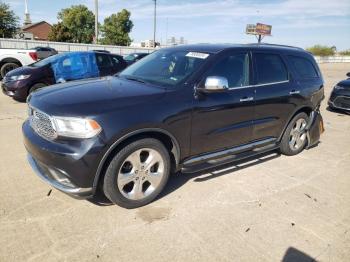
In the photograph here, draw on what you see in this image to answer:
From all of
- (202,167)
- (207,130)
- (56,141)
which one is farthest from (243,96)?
(56,141)

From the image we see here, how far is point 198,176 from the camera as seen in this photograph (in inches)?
174

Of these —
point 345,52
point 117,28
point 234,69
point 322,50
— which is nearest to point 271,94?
point 234,69

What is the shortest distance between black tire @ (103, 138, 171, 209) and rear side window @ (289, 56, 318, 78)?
2991 millimetres

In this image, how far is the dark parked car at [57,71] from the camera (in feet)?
28.7

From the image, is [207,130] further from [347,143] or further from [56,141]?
[347,143]

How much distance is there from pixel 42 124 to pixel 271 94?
10.2ft

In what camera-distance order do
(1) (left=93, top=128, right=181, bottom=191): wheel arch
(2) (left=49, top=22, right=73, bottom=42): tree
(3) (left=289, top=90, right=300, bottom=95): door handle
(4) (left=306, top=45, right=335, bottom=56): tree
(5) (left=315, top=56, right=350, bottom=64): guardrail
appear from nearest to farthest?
(1) (left=93, top=128, right=181, bottom=191): wheel arch < (3) (left=289, top=90, right=300, bottom=95): door handle < (5) (left=315, top=56, right=350, bottom=64): guardrail < (2) (left=49, top=22, right=73, bottom=42): tree < (4) (left=306, top=45, right=335, bottom=56): tree

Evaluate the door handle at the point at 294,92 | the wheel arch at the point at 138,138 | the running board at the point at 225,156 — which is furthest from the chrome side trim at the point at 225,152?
the door handle at the point at 294,92

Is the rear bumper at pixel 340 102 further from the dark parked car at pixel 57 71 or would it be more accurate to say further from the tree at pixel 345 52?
the tree at pixel 345 52

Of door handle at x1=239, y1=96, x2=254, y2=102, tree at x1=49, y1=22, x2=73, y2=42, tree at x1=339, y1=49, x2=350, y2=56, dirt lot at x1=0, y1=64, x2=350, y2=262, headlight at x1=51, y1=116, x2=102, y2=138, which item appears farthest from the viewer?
tree at x1=339, y1=49, x2=350, y2=56

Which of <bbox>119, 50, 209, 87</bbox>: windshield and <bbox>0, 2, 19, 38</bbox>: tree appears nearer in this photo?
<bbox>119, 50, 209, 87</bbox>: windshield

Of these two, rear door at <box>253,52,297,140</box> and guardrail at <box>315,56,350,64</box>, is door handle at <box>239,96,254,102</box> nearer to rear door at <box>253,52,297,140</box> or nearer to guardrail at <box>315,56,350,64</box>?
rear door at <box>253,52,297,140</box>

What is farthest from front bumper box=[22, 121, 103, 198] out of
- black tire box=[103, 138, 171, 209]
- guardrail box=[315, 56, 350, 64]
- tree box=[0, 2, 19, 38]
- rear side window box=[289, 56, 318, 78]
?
guardrail box=[315, 56, 350, 64]

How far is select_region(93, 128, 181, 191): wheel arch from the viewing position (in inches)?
123
